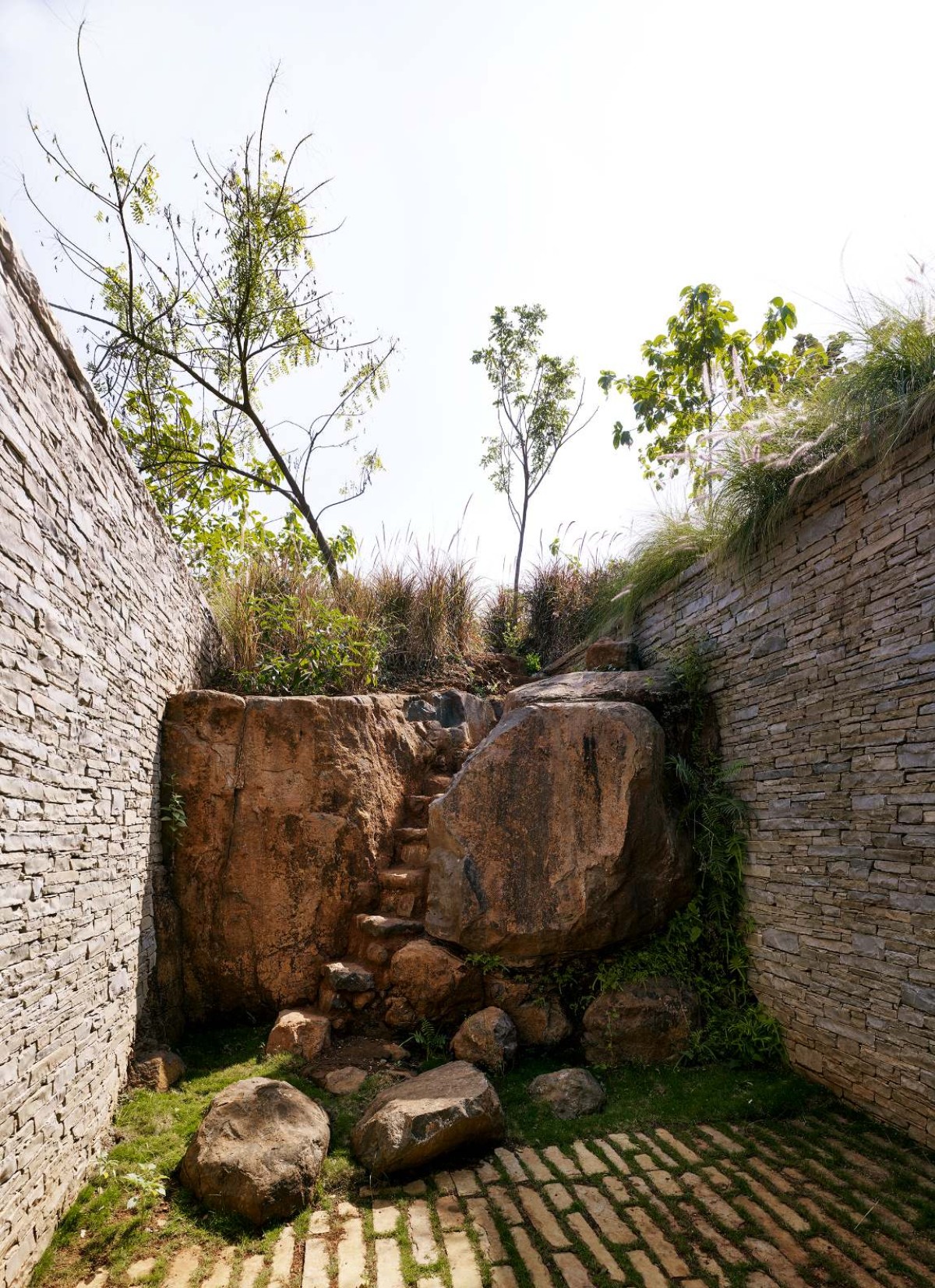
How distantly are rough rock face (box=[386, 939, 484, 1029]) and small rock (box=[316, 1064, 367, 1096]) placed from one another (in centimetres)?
49

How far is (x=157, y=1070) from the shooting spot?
396 cm

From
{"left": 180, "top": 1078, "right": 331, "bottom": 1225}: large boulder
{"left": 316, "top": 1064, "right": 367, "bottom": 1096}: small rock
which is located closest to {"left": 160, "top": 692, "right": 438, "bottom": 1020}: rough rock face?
{"left": 316, "top": 1064, "right": 367, "bottom": 1096}: small rock

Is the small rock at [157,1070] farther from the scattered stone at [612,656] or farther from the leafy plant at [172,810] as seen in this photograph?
the scattered stone at [612,656]

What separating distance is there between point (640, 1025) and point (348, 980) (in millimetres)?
1860

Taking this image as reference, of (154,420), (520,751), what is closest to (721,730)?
(520,751)

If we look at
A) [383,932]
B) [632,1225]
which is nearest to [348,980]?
[383,932]

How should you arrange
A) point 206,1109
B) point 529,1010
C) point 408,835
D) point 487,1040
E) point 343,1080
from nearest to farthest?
point 206,1109, point 343,1080, point 487,1040, point 529,1010, point 408,835

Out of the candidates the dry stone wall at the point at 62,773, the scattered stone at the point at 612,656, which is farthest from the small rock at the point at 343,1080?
A: the scattered stone at the point at 612,656

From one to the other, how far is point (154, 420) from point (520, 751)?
6.51 meters

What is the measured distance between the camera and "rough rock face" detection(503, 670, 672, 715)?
17.4ft

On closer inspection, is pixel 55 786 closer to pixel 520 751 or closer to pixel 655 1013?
pixel 520 751

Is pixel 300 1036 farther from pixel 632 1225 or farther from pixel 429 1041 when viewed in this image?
pixel 632 1225

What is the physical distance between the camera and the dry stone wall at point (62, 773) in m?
2.70

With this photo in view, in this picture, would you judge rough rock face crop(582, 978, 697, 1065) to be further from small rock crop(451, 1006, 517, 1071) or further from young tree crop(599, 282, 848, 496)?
young tree crop(599, 282, 848, 496)
